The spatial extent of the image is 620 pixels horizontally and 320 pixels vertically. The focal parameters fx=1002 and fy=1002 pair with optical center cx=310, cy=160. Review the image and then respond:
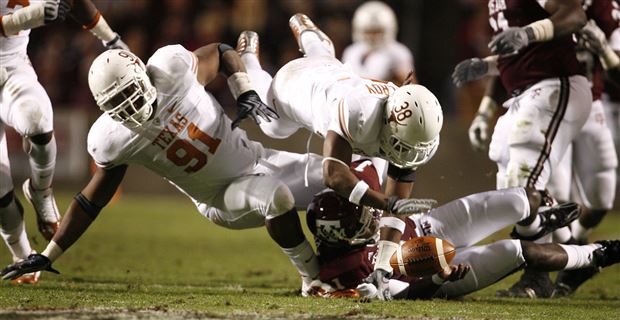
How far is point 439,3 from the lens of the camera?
1236cm

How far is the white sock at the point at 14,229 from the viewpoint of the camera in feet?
20.0

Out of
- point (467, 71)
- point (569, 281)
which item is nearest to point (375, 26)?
point (467, 71)

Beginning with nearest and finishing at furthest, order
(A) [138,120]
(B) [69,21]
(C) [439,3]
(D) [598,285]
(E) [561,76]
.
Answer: (A) [138,120], (E) [561,76], (D) [598,285], (C) [439,3], (B) [69,21]

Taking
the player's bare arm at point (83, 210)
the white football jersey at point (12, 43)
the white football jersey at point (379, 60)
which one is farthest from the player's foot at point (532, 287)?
the white football jersey at point (379, 60)

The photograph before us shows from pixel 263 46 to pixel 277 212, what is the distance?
7411 millimetres

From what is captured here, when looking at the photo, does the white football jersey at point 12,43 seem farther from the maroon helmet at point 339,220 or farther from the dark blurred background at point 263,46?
the dark blurred background at point 263,46

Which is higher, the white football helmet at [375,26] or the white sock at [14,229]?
the white football helmet at [375,26]

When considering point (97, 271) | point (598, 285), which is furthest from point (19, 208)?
point (598, 285)

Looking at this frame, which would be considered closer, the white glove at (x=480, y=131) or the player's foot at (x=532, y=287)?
the player's foot at (x=532, y=287)

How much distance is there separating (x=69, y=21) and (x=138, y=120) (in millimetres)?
8851

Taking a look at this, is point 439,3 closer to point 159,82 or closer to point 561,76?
point 561,76

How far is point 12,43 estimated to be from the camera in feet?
20.5

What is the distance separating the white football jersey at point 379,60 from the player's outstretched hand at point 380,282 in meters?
4.77

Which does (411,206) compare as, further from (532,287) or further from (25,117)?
(25,117)
